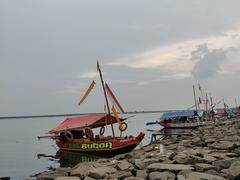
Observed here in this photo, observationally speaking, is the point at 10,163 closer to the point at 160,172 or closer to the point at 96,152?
the point at 96,152

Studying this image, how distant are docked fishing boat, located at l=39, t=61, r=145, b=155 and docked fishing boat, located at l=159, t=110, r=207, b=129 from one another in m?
25.3

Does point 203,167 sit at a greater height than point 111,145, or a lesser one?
greater

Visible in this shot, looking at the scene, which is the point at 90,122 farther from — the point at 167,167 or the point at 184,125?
the point at 184,125

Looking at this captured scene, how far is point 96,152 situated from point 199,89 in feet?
112

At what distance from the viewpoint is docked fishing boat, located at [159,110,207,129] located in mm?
58219

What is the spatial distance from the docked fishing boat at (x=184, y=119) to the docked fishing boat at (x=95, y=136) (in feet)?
82.9

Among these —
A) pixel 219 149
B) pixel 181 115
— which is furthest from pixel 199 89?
pixel 219 149

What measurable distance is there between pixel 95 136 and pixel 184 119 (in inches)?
1399

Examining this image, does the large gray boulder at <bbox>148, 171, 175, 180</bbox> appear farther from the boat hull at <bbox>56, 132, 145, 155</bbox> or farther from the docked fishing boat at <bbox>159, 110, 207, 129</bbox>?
the docked fishing boat at <bbox>159, 110, 207, 129</bbox>

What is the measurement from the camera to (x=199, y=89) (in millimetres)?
60938

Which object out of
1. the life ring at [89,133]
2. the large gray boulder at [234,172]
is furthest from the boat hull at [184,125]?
the large gray boulder at [234,172]

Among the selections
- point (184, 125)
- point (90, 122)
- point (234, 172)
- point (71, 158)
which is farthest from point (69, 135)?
point (184, 125)

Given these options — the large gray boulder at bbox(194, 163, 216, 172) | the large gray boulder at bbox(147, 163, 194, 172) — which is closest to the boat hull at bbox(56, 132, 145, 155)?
the large gray boulder at bbox(147, 163, 194, 172)

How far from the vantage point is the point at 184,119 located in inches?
2564
